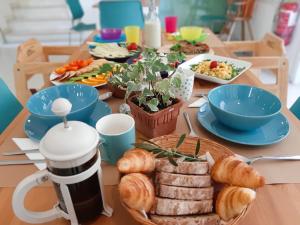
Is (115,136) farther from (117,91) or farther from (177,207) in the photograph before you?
(117,91)

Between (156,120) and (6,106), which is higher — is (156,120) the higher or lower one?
the higher one

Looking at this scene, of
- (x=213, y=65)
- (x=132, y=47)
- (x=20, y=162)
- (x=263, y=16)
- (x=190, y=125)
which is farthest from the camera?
(x=263, y=16)

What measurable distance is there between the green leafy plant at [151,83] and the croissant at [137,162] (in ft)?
0.55

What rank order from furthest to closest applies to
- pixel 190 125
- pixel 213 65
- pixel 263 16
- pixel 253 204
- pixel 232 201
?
pixel 263 16 < pixel 213 65 < pixel 190 125 < pixel 253 204 < pixel 232 201

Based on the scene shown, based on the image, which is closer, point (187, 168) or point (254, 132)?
point (187, 168)

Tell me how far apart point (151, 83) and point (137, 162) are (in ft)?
0.78

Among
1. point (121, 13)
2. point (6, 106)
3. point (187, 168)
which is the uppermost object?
point (121, 13)

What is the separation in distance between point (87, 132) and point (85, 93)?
1.38 feet

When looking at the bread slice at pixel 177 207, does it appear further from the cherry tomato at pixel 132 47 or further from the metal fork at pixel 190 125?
the cherry tomato at pixel 132 47

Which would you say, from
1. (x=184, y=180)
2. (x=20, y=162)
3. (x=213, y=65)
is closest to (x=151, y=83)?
(x=184, y=180)

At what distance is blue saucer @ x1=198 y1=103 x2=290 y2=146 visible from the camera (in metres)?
0.69

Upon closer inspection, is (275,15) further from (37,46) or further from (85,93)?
(85,93)

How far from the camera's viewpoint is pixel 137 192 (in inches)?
17.6

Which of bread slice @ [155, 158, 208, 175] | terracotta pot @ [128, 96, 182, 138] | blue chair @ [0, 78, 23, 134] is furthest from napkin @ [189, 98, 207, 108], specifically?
blue chair @ [0, 78, 23, 134]
